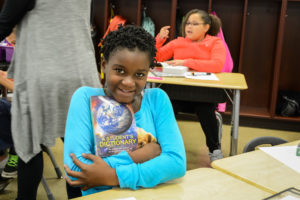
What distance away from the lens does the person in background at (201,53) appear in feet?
9.60

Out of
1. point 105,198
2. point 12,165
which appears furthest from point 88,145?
point 12,165

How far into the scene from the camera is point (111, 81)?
3.78 feet

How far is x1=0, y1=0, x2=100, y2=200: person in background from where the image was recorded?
5.14 ft

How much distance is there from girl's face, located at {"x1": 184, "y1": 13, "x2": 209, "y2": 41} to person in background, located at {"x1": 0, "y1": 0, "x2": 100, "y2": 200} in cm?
180

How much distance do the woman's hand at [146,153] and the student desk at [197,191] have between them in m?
0.11

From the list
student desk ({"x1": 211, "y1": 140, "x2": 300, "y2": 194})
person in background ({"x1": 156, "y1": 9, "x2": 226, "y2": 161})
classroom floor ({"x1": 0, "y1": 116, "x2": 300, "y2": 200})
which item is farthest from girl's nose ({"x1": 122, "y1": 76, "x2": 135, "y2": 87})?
person in background ({"x1": 156, "y1": 9, "x2": 226, "y2": 161})

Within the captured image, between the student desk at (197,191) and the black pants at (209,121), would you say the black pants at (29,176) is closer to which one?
the student desk at (197,191)

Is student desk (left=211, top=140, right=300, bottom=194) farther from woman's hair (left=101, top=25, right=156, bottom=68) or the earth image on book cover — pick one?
woman's hair (left=101, top=25, right=156, bottom=68)

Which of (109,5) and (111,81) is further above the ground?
(109,5)

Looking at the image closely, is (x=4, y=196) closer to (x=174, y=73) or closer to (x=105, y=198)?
(x=174, y=73)

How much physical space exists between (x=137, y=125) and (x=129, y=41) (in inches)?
10.8

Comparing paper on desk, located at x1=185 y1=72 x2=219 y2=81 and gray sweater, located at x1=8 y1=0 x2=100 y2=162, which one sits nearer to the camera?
gray sweater, located at x1=8 y1=0 x2=100 y2=162

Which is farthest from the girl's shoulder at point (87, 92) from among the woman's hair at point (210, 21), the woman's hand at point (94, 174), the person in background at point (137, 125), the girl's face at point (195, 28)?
the woman's hair at point (210, 21)

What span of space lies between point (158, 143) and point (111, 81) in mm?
255
